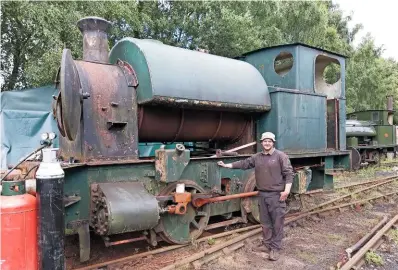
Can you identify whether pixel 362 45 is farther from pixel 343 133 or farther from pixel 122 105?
pixel 122 105

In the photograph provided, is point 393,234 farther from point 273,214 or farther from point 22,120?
point 22,120

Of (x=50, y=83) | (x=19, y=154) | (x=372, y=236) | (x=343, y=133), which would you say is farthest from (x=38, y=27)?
(x=372, y=236)

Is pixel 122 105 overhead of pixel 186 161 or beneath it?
overhead

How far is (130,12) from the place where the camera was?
33.1 ft

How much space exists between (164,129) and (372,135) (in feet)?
51.8

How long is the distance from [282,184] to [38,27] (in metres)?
6.50

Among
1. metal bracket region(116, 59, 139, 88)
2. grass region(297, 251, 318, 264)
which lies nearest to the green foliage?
metal bracket region(116, 59, 139, 88)

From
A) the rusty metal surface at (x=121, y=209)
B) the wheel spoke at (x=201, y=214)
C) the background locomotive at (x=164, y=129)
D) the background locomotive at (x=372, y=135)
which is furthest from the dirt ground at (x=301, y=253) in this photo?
the background locomotive at (x=372, y=135)

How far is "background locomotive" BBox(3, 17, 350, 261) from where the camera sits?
3.76 m

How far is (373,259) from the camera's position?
4328 mm

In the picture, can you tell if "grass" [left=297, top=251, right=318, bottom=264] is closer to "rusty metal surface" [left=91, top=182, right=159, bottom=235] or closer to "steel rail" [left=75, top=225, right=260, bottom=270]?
"steel rail" [left=75, top=225, right=260, bottom=270]

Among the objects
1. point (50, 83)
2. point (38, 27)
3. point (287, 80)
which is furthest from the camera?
point (50, 83)

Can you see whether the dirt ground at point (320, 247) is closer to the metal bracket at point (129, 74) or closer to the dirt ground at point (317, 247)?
the dirt ground at point (317, 247)

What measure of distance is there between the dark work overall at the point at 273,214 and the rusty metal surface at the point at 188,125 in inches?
53.2
